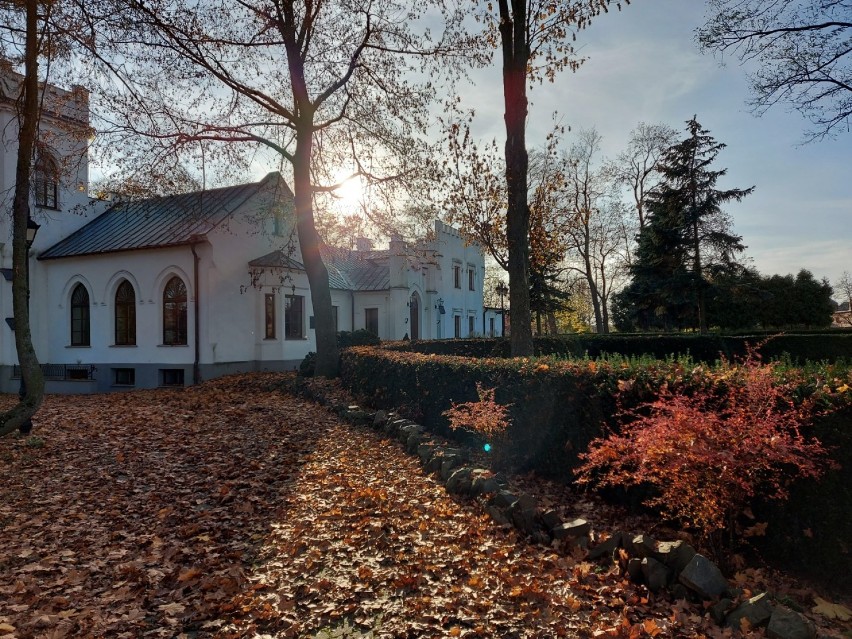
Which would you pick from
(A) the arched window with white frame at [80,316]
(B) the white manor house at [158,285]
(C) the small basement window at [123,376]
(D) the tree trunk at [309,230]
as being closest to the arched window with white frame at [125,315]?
(B) the white manor house at [158,285]

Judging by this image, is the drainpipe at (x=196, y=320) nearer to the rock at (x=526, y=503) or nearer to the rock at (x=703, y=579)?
the rock at (x=526, y=503)

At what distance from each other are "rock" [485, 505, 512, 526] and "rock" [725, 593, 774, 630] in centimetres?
196

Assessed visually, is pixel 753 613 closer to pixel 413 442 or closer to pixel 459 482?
pixel 459 482

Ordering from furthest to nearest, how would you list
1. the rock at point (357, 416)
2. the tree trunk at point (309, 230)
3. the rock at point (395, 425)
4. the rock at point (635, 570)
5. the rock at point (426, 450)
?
the tree trunk at point (309, 230)
the rock at point (357, 416)
the rock at point (395, 425)
the rock at point (426, 450)
the rock at point (635, 570)

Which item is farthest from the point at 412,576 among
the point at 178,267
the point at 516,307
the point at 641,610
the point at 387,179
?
the point at 178,267

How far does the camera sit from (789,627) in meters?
2.93

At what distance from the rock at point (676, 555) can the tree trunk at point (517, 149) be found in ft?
20.7

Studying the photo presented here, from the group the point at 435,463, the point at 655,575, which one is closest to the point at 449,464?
the point at 435,463

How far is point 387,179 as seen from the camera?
1525cm

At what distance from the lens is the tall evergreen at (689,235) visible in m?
26.7

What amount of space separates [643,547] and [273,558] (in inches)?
116

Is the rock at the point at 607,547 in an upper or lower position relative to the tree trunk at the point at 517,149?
lower

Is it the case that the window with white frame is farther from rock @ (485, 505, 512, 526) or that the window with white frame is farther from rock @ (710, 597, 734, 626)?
rock @ (710, 597, 734, 626)

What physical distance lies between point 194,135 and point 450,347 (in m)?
9.86
